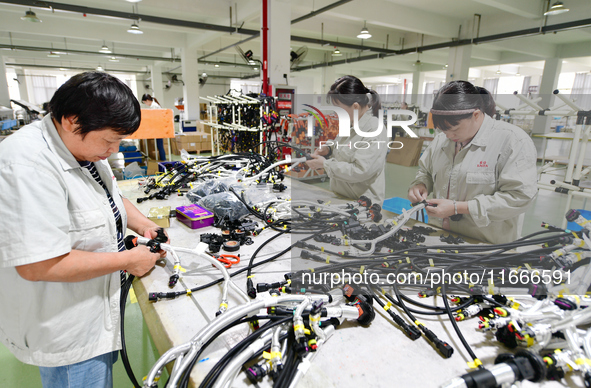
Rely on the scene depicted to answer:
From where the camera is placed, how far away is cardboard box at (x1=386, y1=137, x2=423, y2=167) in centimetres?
A: 107

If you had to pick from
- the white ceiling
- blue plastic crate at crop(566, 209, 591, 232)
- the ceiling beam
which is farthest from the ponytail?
the ceiling beam

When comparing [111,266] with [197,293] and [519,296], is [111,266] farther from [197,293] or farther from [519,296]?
[519,296]

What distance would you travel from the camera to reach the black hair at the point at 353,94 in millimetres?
1210

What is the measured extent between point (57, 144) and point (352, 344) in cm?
106

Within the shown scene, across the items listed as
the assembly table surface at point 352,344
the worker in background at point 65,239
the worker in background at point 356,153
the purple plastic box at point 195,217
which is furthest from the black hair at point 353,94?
the purple plastic box at point 195,217

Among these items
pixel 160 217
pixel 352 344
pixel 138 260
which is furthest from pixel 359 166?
pixel 160 217

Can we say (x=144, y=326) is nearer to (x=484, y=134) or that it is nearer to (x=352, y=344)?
(x=352, y=344)

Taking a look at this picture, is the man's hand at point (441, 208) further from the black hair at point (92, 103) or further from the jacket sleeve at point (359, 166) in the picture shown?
the black hair at point (92, 103)

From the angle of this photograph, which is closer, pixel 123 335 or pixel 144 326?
pixel 123 335

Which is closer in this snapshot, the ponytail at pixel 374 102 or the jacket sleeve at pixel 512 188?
the jacket sleeve at pixel 512 188

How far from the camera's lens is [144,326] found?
74.2 inches

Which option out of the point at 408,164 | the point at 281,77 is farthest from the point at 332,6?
the point at 408,164

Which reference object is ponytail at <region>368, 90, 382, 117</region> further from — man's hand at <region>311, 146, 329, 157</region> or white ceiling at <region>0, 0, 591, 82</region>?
white ceiling at <region>0, 0, 591, 82</region>

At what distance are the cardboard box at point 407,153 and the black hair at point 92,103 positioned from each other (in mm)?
866
